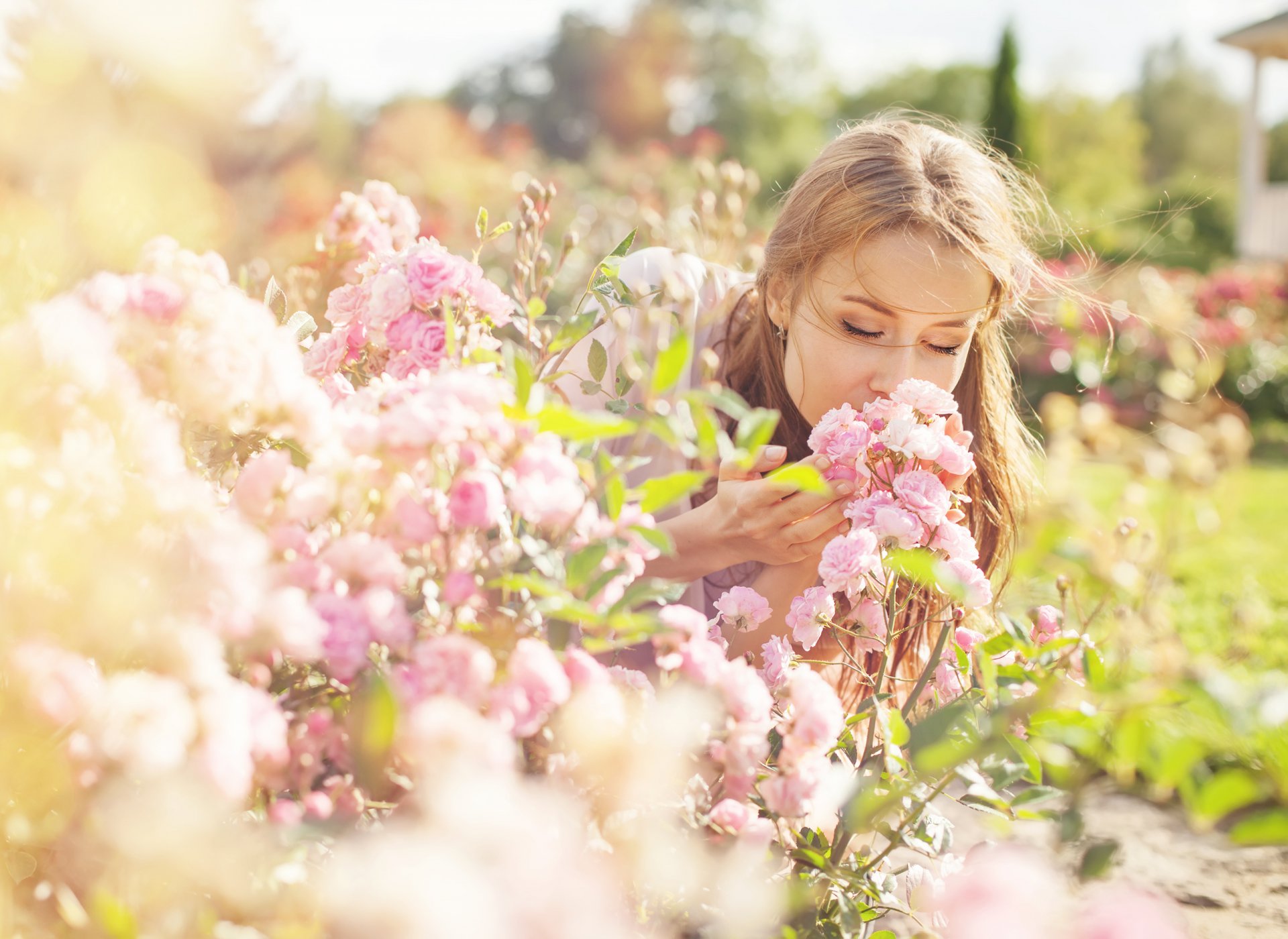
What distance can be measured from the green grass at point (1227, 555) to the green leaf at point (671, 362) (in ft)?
1.14

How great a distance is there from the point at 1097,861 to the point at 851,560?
0.51 m

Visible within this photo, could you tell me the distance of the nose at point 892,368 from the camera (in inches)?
73.9

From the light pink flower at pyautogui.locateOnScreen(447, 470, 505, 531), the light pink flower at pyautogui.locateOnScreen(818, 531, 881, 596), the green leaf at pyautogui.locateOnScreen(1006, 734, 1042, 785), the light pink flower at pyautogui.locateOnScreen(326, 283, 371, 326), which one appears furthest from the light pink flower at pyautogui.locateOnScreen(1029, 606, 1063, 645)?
the light pink flower at pyautogui.locateOnScreen(326, 283, 371, 326)

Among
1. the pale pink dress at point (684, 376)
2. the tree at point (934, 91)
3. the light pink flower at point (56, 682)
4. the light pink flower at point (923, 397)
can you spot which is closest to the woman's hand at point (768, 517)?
the light pink flower at point (923, 397)

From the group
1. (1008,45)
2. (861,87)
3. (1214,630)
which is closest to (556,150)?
(861,87)

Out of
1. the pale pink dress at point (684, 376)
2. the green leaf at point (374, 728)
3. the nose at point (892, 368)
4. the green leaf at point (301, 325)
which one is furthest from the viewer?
the pale pink dress at point (684, 376)

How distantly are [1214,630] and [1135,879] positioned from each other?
1.89 meters

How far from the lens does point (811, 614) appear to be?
1.41 meters

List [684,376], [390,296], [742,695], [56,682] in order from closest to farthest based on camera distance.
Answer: [56,682] → [742,695] → [390,296] → [684,376]

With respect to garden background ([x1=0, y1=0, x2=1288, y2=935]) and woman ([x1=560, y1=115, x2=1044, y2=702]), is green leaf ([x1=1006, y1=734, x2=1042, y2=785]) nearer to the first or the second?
garden background ([x1=0, y1=0, x2=1288, y2=935])

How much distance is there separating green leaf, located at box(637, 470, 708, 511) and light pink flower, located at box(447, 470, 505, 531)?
14 cm

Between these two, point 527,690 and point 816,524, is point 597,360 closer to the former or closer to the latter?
point 816,524

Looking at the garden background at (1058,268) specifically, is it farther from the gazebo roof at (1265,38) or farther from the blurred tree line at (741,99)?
the blurred tree line at (741,99)

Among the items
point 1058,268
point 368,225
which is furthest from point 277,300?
point 1058,268
